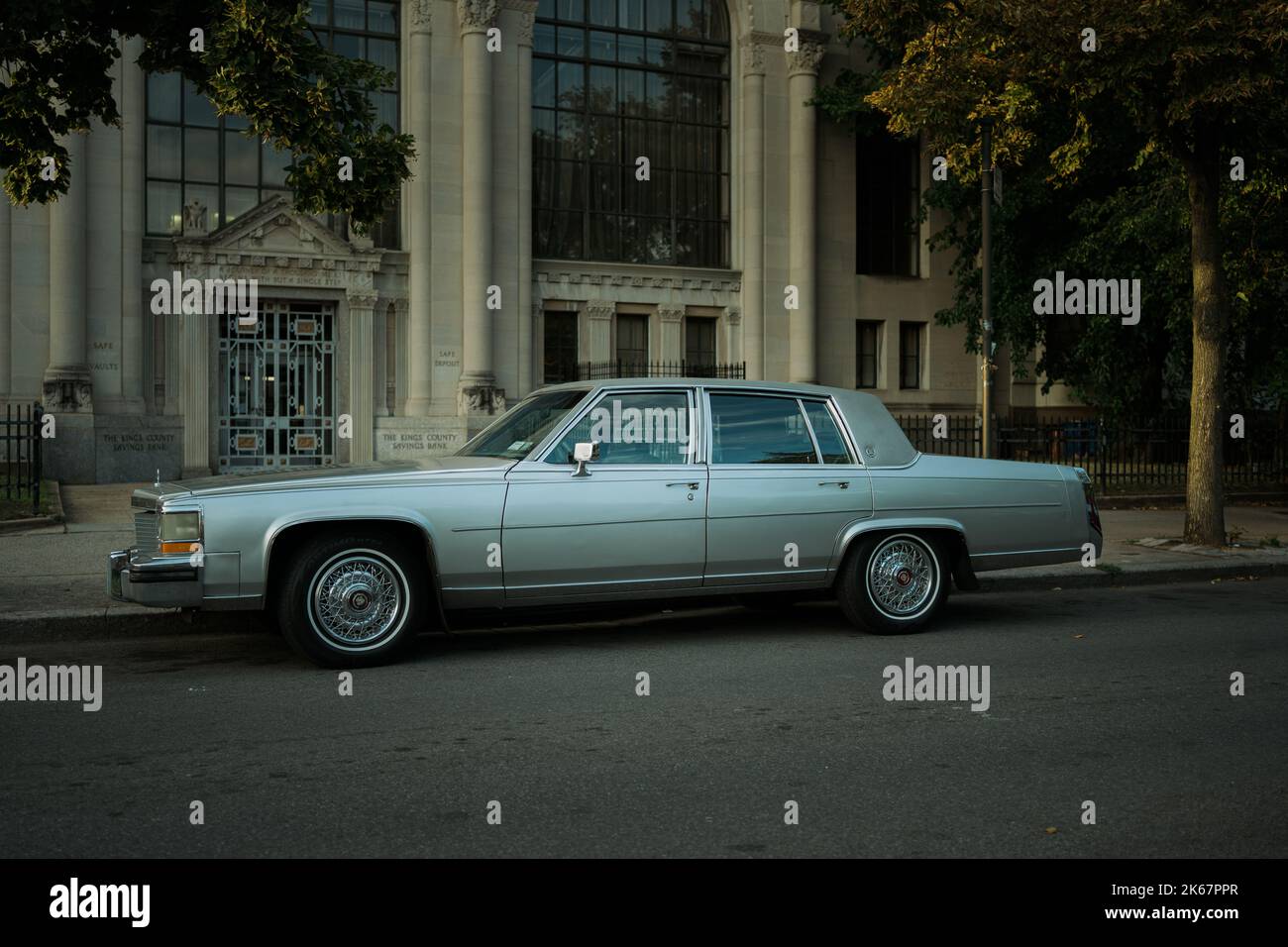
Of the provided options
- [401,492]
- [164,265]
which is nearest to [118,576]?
[401,492]

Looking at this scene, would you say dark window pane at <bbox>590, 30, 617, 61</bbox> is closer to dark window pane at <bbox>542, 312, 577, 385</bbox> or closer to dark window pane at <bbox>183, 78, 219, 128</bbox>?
dark window pane at <bbox>542, 312, 577, 385</bbox>

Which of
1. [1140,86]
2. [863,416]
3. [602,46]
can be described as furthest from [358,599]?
[602,46]

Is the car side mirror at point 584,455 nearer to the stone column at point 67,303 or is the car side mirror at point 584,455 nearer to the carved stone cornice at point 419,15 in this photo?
the stone column at point 67,303

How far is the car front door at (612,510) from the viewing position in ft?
24.6

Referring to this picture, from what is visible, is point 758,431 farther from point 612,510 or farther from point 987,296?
point 987,296

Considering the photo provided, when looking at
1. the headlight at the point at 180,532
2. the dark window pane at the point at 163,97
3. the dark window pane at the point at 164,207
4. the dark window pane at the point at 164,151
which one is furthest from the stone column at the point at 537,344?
the headlight at the point at 180,532

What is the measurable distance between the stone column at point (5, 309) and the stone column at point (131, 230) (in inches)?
75.5

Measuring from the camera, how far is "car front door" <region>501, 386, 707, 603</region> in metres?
7.49

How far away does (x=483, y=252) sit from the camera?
2658 cm

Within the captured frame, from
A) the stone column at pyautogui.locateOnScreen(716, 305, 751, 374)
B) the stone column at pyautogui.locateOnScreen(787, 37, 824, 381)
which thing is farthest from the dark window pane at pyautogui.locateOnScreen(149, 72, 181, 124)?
the stone column at pyautogui.locateOnScreen(787, 37, 824, 381)
